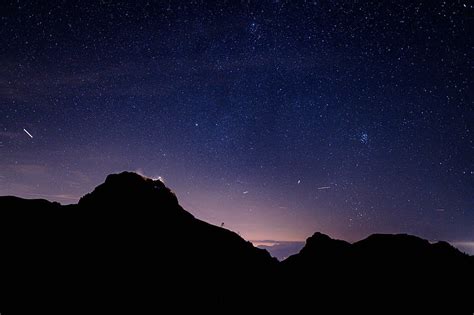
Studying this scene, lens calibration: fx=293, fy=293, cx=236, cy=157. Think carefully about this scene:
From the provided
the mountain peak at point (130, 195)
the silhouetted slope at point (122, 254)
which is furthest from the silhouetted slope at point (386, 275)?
the mountain peak at point (130, 195)

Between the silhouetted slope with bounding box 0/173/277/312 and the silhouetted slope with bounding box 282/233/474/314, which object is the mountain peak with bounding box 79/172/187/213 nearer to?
the silhouetted slope with bounding box 0/173/277/312

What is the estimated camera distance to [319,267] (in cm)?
4622

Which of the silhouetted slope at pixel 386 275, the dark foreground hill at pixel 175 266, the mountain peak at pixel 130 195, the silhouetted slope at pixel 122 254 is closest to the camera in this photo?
the silhouetted slope at pixel 122 254

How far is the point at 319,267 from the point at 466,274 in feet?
61.7

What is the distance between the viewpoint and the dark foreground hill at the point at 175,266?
106 feet

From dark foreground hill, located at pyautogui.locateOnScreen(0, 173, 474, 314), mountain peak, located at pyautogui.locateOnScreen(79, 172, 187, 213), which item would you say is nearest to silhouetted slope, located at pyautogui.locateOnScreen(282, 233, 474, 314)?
dark foreground hill, located at pyautogui.locateOnScreen(0, 173, 474, 314)

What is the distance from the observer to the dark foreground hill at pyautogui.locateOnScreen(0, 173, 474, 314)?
106 ft

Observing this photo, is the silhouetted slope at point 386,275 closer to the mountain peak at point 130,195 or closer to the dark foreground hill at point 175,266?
the dark foreground hill at point 175,266

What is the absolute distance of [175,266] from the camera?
40.2 meters

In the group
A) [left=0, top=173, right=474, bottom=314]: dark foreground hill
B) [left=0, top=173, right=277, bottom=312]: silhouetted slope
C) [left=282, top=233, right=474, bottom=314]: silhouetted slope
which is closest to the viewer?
[left=0, top=173, right=277, bottom=312]: silhouetted slope

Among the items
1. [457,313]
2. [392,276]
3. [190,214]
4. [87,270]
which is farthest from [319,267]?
[87,270]

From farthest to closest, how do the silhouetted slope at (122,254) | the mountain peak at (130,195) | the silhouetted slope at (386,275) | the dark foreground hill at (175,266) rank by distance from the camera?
the mountain peak at (130,195)
the silhouetted slope at (386,275)
the dark foreground hill at (175,266)
the silhouetted slope at (122,254)

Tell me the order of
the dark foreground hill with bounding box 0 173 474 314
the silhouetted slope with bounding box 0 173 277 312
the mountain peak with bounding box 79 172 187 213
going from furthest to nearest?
the mountain peak with bounding box 79 172 187 213 → the dark foreground hill with bounding box 0 173 474 314 → the silhouetted slope with bounding box 0 173 277 312

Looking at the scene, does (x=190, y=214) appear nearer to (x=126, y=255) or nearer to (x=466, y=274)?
(x=126, y=255)
